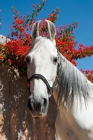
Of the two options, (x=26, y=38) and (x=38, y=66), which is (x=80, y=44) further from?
(x=38, y=66)

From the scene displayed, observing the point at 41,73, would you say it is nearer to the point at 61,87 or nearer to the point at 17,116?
the point at 61,87

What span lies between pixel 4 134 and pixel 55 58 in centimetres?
245

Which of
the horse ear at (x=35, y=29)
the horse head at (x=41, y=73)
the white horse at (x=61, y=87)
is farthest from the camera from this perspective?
the horse ear at (x=35, y=29)

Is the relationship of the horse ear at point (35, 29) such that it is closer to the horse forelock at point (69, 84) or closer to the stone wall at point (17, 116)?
the horse forelock at point (69, 84)

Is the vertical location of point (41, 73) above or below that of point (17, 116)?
above

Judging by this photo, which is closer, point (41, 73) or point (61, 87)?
point (41, 73)

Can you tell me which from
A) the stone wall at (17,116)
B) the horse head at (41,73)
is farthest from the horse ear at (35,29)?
the stone wall at (17,116)

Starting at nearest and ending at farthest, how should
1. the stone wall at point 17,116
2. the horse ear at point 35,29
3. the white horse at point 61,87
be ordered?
the white horse at point 61,87, the horse ear at point 35,29, the stone wall at point 17,116

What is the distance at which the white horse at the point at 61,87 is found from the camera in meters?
2.36

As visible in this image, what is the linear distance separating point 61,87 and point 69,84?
9 cm

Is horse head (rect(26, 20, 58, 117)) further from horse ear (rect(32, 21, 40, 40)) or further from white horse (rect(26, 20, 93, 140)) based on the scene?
horse ear (rect(32, 21, 40, 40))

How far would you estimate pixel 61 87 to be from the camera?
8.89 feet

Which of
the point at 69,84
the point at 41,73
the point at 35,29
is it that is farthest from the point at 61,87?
the point at 35,29

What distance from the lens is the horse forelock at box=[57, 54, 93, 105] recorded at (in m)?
2.71
